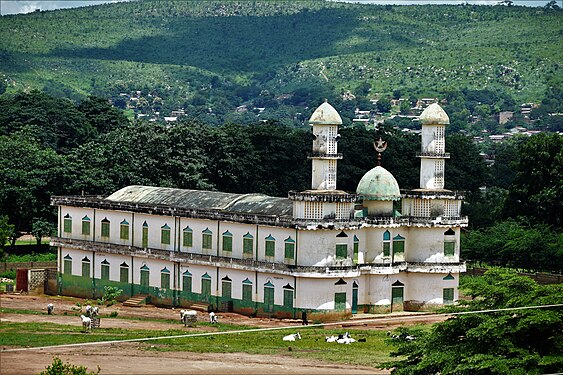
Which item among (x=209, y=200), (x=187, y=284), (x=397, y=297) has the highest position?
(x=209, y=200)

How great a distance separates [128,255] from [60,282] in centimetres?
541

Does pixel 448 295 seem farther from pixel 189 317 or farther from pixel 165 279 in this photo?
pixel 165 279

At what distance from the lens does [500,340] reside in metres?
46.0

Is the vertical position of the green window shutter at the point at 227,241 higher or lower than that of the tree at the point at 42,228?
higher

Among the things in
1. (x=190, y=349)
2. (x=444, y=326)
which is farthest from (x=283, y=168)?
(x=444, y=326)

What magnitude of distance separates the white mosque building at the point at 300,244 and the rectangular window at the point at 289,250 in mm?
44

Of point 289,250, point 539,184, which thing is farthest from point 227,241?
point 539,184

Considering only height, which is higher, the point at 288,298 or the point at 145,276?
the point at 145,276

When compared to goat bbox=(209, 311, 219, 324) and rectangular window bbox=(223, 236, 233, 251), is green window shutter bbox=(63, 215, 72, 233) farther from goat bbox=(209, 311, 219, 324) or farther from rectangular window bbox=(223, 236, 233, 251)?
goat bbox=(209, 311, 219, 324)

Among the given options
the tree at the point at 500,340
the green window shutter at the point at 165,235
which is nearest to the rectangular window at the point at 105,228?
the green window shutter at the point at 165,235

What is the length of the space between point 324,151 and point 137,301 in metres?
12.2

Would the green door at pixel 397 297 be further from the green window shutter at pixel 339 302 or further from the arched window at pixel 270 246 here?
the arched window at pixel 270 246

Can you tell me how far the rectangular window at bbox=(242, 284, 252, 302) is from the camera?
6906cm

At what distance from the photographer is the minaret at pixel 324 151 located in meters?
67.9
